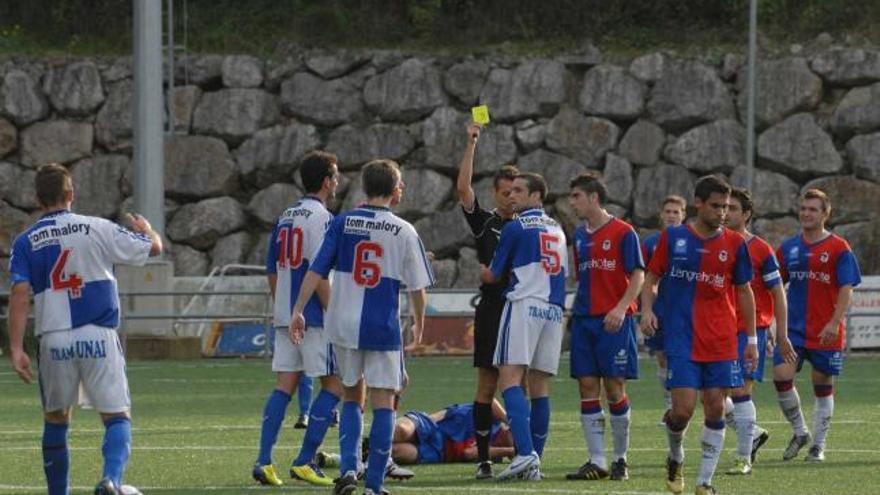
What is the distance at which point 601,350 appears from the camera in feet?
42.3

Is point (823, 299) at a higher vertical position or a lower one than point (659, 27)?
lower

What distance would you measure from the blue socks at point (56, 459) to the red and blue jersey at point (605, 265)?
3.64 m

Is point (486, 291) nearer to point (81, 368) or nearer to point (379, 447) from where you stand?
point (379, 447)

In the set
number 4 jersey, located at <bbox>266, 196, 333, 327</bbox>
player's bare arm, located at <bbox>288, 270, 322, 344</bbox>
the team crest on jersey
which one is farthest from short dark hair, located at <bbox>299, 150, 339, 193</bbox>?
the team crest on jersey

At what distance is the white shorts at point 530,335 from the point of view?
1267 cm

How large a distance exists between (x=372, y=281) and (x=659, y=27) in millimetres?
23246

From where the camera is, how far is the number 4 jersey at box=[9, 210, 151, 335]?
10.6m

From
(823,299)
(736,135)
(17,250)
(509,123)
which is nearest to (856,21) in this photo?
(736,135)

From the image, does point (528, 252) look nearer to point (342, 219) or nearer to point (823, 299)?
point (342, 219)

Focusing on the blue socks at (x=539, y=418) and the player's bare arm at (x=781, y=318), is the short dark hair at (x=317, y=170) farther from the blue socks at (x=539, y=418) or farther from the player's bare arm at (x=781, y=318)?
the player's bare arm at (x=781, y=318)

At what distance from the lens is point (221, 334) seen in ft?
95.2

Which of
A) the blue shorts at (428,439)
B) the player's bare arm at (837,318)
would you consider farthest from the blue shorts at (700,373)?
the player's bare arm at (837,318)

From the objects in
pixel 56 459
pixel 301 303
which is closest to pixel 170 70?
pixel 301 303

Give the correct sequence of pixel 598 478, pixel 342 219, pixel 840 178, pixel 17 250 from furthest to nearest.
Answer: pixel 840 178 → pixel 598 478 → pixel 342 219 → pixel 17 250
